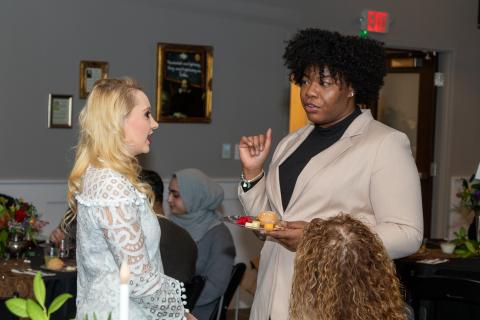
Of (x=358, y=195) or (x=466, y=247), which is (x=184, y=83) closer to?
(x=466, y=247)

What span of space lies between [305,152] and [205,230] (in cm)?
197

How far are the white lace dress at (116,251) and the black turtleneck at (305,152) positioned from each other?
1.75 ft

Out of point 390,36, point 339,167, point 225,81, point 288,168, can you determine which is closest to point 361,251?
point 339,167

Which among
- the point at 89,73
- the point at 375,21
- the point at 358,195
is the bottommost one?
the point at 358,195

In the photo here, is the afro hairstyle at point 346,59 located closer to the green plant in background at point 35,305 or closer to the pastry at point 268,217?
the pastry at point 268,217

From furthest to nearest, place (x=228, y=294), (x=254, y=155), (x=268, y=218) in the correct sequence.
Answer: (x=228, y=294)
(x=254, y=155)
(x=268, y=218)

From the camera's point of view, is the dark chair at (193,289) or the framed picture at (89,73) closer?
the dark chair at (193,289)

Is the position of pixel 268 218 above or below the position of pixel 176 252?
above

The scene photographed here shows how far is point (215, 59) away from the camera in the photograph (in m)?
6.97

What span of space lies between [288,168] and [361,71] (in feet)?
1.29

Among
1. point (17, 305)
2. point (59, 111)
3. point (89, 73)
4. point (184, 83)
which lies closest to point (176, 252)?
point (17, 305)

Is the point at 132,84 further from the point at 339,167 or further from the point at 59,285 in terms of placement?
the point at 59,285

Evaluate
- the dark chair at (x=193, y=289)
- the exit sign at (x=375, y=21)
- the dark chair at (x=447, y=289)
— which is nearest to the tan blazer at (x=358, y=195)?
the dark chair at (x=447, y=289)

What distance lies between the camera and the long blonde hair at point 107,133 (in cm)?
226
